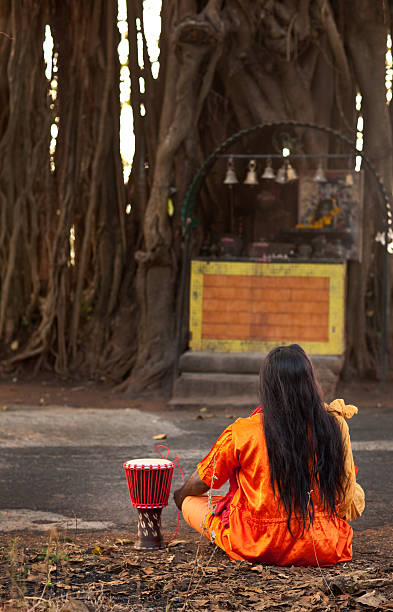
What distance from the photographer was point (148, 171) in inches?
406

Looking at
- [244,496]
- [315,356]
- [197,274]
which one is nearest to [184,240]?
[197,274]

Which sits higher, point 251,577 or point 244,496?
point 244,496

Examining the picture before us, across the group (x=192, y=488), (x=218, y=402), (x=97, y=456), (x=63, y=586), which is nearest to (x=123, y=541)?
(x=192, y=488)

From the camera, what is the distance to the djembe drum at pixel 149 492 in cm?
368

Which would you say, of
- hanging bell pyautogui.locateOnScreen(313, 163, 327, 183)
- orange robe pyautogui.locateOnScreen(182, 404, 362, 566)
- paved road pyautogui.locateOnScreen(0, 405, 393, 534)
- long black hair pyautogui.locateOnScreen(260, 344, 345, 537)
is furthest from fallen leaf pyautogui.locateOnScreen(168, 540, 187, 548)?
hanging bell pyautogui.locateOnScreen(313, 163, 327, 183)

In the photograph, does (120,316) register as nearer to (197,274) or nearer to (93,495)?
(197,274)

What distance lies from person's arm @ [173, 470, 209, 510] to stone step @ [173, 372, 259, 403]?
4901mm

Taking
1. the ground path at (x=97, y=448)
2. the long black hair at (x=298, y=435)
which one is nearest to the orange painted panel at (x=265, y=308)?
the ground path at (x=97, y=448)

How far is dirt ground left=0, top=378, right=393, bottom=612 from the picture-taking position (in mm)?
2896

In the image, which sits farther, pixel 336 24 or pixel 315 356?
pixel 336 24

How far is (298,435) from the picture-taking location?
3.32m

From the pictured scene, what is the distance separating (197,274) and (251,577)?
623cm

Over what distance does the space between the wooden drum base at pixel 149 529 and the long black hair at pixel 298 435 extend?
65cm

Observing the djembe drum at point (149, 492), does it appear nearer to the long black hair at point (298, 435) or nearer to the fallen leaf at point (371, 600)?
the long black hair at point (298, 435)
